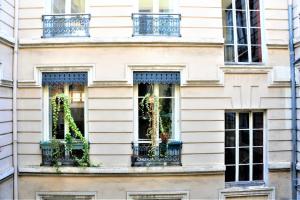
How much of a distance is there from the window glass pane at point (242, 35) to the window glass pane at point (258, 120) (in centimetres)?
193

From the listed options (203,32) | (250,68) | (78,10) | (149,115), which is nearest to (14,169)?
(149,115)

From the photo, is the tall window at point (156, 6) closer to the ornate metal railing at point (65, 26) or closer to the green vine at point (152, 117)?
the ornate metal railing at point (65, 26)

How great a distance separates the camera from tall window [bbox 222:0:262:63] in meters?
9.23

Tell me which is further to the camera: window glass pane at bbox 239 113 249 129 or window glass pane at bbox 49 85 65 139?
window glass pane at bbox 239 113 249 129

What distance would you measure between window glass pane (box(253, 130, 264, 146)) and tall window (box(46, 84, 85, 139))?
442cm

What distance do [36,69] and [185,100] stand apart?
147 inches

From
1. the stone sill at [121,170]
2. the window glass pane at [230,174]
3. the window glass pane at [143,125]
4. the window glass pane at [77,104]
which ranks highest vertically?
the window glass pane at [77,104]

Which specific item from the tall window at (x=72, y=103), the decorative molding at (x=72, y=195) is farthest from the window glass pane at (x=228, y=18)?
the decorative molding at (x=72, y=195)

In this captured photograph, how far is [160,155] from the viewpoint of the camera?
8.74m

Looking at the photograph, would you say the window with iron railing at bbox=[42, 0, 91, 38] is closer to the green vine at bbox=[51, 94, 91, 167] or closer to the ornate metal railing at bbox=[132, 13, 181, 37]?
the ornate metal railing at bbox=[132, 13, 181, 37]

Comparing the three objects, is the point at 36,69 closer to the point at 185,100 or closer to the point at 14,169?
the point at 14,169

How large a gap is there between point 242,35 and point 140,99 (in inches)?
127

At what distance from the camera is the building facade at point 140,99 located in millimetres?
8609

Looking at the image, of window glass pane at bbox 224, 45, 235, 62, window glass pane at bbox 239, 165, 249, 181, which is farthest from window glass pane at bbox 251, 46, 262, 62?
window glass pane at bbox 239, 165, 249, 181
